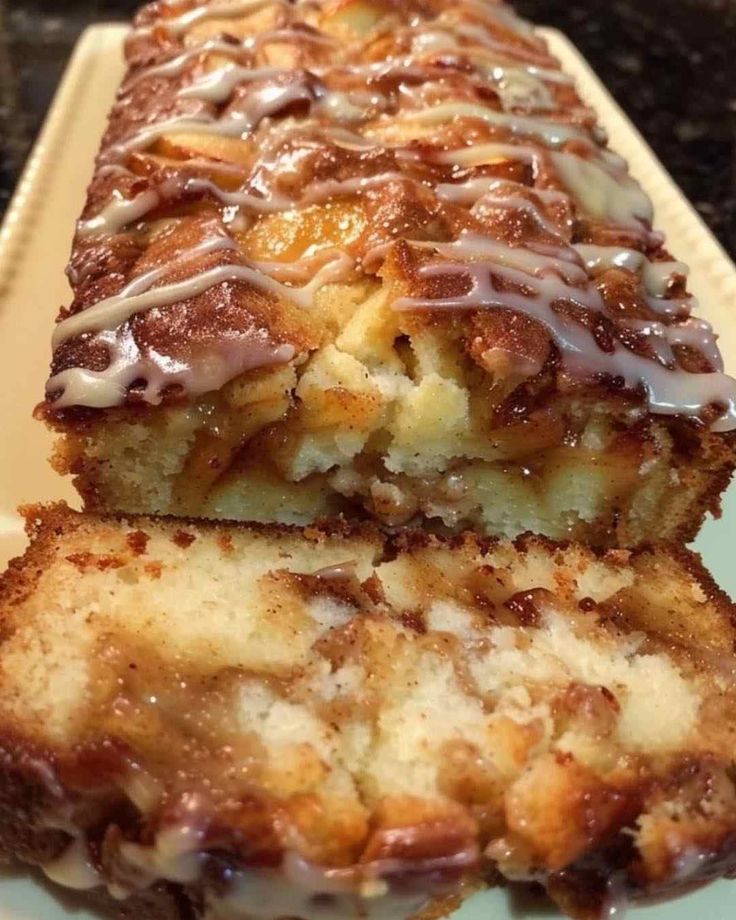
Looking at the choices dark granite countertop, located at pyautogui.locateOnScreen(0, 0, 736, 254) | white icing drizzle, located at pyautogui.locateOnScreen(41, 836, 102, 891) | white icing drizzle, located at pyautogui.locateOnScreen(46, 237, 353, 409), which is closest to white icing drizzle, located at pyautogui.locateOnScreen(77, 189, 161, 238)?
white icing drizzle, located at pyautogui.locateOnScreen(46, 237, 353, 409)

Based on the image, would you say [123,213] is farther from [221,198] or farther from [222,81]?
[222,81]

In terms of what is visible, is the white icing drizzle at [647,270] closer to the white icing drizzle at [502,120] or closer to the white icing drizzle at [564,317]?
the white icing drizzle at [564,317]

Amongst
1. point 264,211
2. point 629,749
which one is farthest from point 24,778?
point 264,211

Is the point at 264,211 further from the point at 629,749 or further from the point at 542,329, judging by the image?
the point at 629,749

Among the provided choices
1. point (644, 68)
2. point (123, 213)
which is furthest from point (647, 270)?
point (644, 68)

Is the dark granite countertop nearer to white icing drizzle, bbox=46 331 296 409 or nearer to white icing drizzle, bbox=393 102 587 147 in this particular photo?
white icing drizzle, bbox=393 102 587 147

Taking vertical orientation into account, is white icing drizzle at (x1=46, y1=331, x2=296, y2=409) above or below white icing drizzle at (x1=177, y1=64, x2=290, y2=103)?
below
